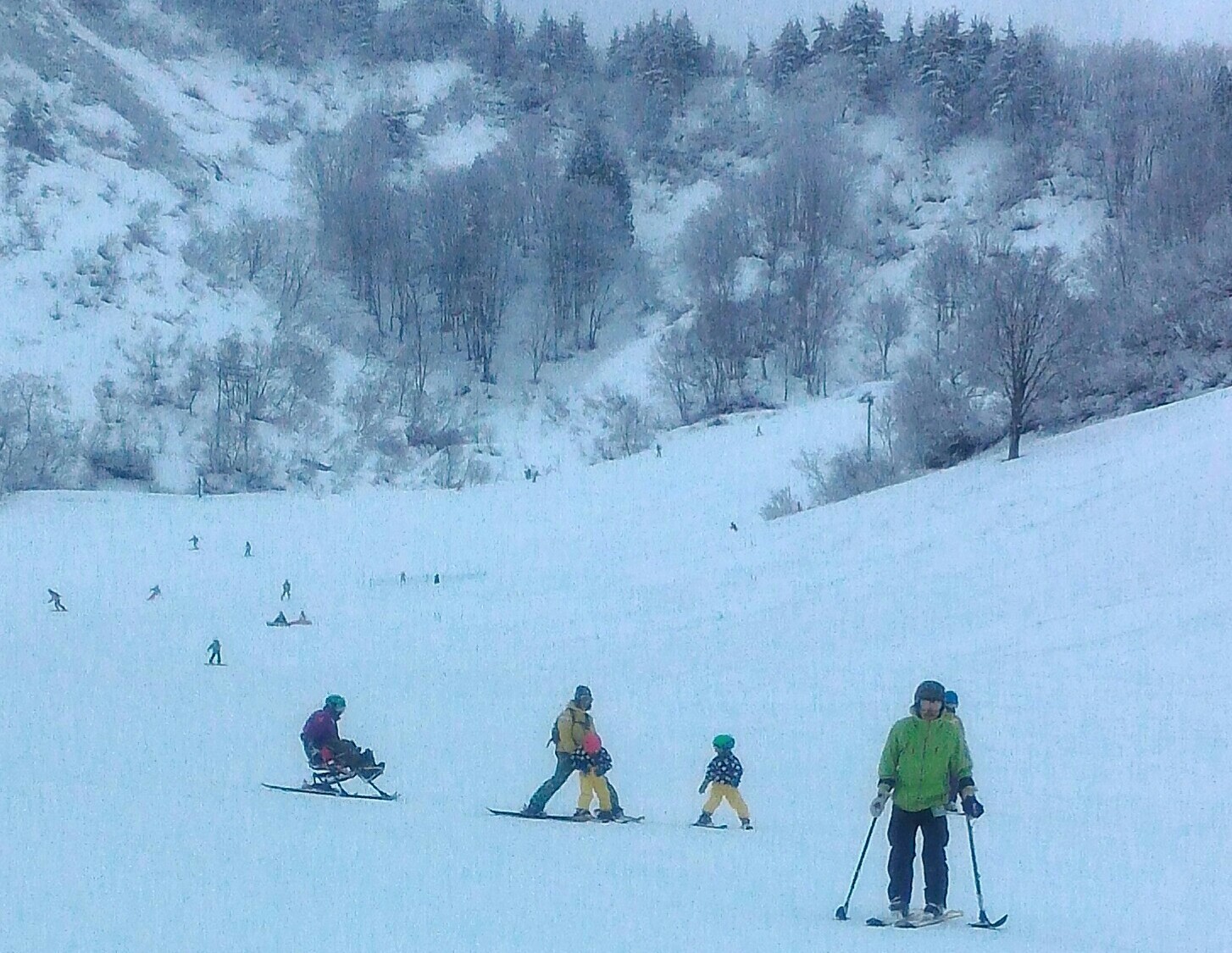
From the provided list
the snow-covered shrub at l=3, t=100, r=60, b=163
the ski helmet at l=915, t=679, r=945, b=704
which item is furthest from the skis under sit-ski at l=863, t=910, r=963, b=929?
the snow-covered shrub at l=3, t=100, r=60, b=163

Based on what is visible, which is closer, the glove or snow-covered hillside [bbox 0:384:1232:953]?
the glove

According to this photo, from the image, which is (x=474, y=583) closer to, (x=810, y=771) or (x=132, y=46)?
(x=810, y=771)

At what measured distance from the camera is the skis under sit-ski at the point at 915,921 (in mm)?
6832

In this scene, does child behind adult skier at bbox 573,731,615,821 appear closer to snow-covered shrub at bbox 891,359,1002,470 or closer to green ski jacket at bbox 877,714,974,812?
green ski jacket at bbox 877,714,974,812

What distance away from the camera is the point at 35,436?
49094mm

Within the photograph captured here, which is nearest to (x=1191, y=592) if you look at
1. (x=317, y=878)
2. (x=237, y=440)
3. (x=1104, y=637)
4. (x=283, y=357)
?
(x=1104, y=637)

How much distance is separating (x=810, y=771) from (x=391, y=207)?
64.3 meters

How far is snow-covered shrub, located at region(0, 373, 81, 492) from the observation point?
46.8m

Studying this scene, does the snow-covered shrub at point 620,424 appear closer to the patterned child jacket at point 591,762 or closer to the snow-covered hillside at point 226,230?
the snow-covered hillside at point 226,230

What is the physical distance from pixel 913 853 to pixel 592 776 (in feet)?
12.6

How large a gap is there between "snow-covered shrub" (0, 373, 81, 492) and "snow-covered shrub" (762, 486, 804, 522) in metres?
27.1

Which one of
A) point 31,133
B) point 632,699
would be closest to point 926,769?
point 632,699

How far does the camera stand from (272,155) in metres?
78.4

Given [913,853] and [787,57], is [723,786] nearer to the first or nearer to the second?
[913,853]
